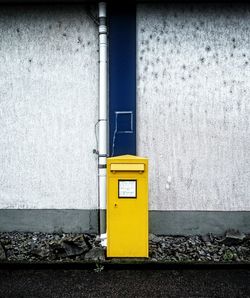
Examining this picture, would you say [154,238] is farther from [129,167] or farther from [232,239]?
[129,167]

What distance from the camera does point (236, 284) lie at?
378 centimetres

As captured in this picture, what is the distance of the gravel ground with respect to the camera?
443 centimetres

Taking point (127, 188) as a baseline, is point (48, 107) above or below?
above

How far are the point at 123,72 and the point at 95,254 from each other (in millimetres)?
2673

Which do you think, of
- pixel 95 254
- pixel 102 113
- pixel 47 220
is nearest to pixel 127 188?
pixel 95 254

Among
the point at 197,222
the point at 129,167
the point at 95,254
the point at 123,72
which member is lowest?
the point at 95,254

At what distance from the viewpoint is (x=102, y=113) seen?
4984 millimetres

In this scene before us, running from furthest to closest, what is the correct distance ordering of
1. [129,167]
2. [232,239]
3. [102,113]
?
[102,113] < [232,239] < [129,167]

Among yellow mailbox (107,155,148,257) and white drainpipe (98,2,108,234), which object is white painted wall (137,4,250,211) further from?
yellow mailbox (107,155,148,257)

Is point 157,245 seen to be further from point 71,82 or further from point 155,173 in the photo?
point 71,82

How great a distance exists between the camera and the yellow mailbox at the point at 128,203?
13.9ft

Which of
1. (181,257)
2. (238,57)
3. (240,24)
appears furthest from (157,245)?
(240,24)

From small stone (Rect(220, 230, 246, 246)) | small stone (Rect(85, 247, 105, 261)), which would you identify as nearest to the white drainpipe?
small stone (Rect(85, 247, 105, 261))

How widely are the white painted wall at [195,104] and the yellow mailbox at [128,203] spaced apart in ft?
2.89
